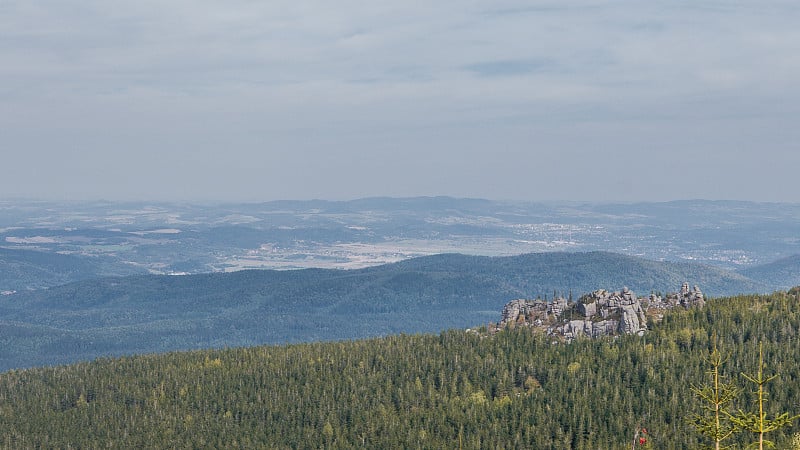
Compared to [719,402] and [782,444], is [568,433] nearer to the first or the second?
[782,444]

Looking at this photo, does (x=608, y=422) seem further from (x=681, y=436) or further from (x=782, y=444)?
(x=782, y=444)

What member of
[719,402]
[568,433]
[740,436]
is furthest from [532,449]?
[719,402]

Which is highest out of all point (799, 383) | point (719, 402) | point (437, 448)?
point (719, 402)

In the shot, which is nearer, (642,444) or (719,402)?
(719,402)

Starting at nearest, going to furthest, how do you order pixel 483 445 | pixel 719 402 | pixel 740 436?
1. pixel 719 402
2. pixel 740 436
3. pixel 483 445

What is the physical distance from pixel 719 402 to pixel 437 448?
144 metres

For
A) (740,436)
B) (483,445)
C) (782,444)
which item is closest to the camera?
(782,444)

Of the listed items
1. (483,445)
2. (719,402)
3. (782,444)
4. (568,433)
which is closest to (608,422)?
(568,433)

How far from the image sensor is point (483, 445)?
19888 cm

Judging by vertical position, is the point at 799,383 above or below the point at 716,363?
below

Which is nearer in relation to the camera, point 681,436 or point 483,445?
point 681,436

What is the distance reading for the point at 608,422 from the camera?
19975 centimetres

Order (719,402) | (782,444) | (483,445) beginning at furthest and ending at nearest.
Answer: (483,445), (782,444), (719,402)

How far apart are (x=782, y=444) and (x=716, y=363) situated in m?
121
